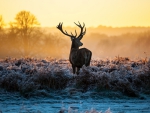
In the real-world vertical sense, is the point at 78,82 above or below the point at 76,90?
above

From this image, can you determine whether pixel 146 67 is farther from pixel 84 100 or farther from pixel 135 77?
pixel 84 100

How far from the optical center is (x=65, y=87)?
12.3 metres

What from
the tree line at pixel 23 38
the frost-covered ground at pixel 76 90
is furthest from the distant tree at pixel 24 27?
the frost-covered ground at pixel 76 90

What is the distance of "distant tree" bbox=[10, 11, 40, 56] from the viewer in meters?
45.9

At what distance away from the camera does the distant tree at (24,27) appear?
45.9 m

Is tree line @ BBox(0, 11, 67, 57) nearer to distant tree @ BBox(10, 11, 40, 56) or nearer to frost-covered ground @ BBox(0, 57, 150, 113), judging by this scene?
distant tree @ BBox(10, 11, 40, 56)

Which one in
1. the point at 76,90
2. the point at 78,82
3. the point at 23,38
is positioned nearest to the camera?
the point at 76,90

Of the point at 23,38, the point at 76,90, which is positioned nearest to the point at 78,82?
the point at 76,90

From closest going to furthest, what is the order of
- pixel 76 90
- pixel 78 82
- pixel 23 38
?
1. pixel 76 90
2. pixel 78 82
3. pixel 23 38

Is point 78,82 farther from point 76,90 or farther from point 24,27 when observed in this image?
point 24,27

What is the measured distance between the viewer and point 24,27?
151 ft

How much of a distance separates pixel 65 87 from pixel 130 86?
7.35 ft

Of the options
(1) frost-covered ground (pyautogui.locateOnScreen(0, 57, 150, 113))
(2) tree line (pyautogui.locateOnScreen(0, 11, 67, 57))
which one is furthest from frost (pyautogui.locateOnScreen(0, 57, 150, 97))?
(2) tree line (pyautogui.locateOnScreen(0, 11, 67, 57))

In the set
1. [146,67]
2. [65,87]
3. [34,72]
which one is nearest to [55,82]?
[65,87]
